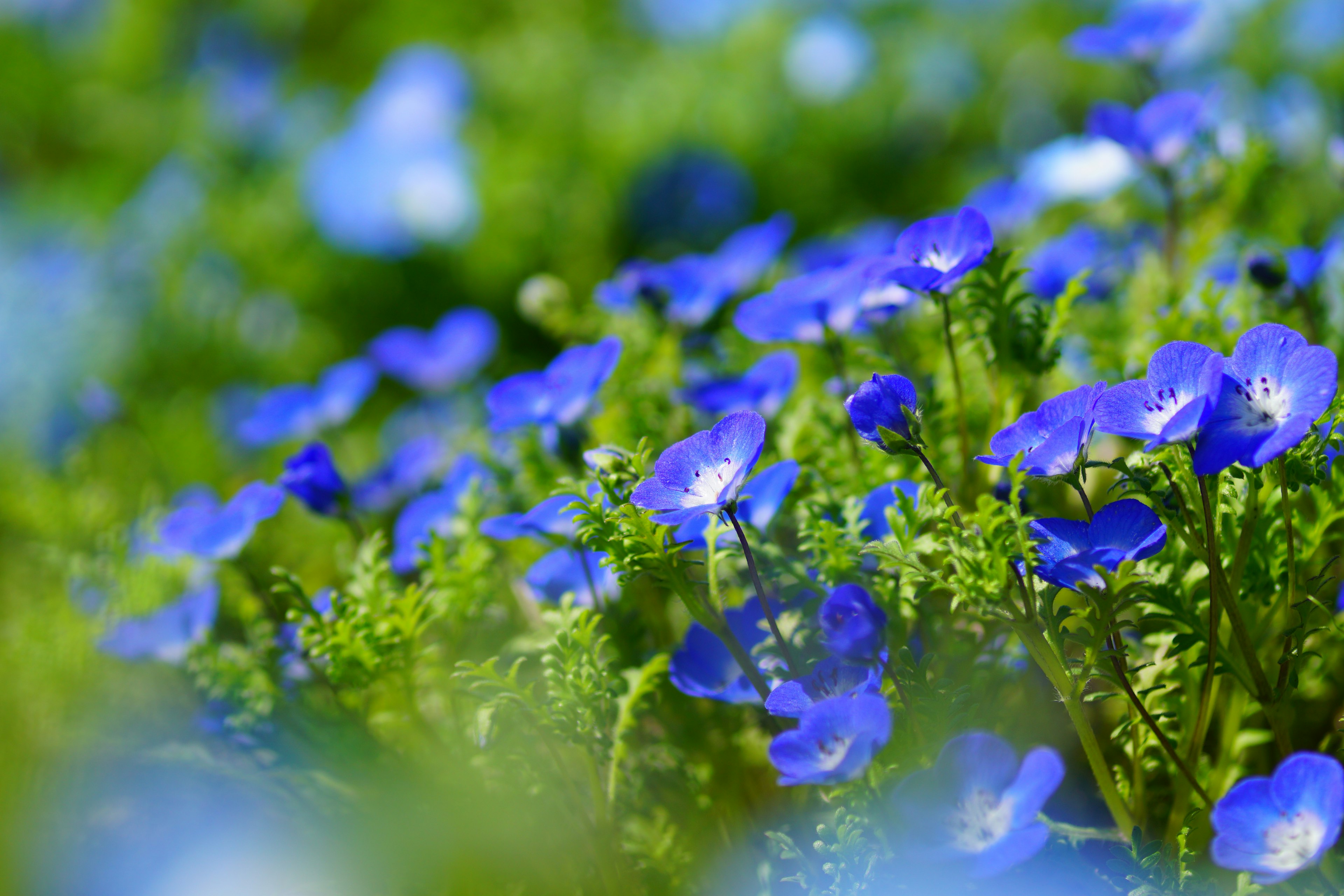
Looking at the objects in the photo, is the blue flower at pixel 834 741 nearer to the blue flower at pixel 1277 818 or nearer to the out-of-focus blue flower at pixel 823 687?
the out-of-focus blue flower at pixel 823 687

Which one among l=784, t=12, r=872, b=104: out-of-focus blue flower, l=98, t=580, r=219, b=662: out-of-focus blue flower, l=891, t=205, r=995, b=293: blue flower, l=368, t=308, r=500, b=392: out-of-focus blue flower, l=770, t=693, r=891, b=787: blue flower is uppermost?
l=784, t=12, r=872, b=104: out-of-focus blue flower

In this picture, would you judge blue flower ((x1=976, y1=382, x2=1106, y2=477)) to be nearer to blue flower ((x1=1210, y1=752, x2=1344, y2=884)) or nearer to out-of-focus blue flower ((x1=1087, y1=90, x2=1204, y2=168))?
blue flower ((x1=1210, y1=752, x2=1344, y2=884))

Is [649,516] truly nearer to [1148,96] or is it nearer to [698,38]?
[1148,96]

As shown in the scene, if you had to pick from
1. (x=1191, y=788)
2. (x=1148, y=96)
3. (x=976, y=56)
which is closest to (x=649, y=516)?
(x=1191, y=788)

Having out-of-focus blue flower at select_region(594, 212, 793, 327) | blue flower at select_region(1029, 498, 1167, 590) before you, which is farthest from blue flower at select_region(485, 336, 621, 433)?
blue flower at select_region(1029, 498, 1167, 590)

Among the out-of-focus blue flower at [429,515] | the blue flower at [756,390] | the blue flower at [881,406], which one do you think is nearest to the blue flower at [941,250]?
the blue flower at [881,406]

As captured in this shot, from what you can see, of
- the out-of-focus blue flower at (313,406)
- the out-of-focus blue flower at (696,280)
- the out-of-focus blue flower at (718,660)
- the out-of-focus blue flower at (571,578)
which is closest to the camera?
the out-of-focus blue flower at (718,660)
